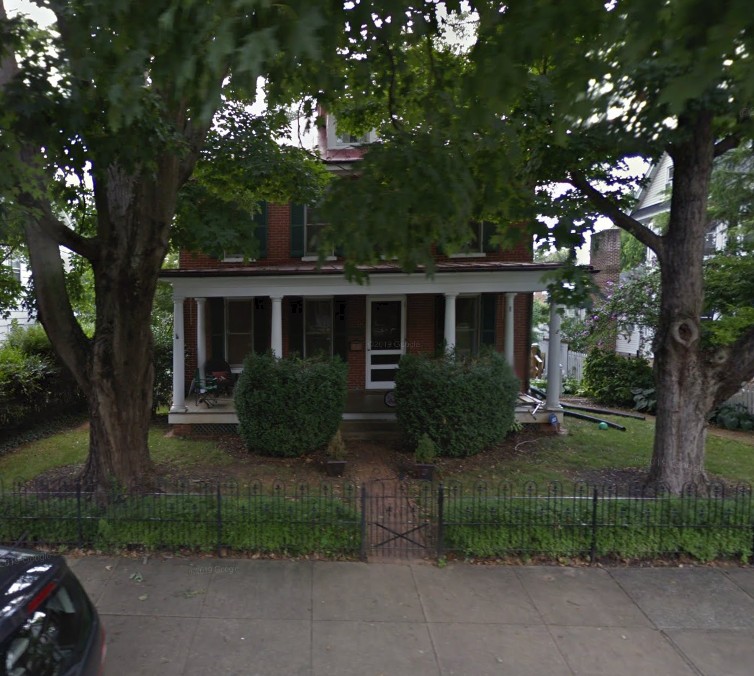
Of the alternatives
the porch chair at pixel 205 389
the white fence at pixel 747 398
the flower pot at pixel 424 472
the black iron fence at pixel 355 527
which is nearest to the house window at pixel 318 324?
the porch chair at pixel 205 389

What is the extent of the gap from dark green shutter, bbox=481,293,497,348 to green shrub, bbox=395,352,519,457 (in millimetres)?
3555

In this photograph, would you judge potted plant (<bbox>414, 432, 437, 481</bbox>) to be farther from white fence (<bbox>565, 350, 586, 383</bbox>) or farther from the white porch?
white fence (<bbox>565, 350, 586, 383</bbox>)

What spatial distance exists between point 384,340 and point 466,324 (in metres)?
2.08

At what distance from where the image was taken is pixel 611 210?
791 cm

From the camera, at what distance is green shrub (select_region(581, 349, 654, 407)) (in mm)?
15641

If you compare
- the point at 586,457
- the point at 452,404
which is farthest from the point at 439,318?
the point at 586,457

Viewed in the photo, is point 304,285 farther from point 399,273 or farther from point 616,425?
point 616,425

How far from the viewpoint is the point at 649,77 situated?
580 centimetres

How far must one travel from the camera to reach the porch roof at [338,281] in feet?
36.6

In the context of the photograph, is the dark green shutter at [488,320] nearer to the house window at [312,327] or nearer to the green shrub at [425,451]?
the house window at [312,327]

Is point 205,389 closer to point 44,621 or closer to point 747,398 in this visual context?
point 44,621

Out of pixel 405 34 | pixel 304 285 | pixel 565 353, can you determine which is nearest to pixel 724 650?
pixel 405 34

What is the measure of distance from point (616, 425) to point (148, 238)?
35.0 ft

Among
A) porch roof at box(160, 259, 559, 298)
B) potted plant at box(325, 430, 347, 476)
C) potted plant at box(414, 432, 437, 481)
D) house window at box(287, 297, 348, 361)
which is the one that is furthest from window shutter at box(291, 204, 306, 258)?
potted plant at box(414, 432, 437, 481)
